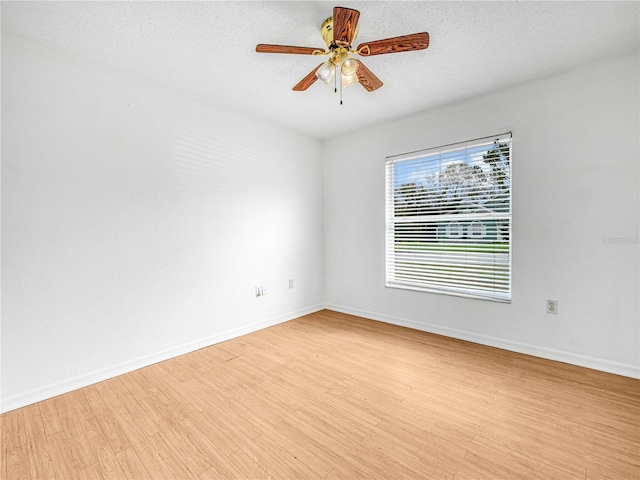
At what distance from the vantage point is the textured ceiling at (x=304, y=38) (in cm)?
175

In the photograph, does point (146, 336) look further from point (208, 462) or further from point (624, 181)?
point (624, 181)

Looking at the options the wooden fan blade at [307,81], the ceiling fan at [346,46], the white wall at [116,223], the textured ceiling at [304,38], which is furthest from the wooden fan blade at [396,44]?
the white wall at [116,223]

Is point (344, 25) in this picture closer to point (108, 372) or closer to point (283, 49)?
point (283, 49)

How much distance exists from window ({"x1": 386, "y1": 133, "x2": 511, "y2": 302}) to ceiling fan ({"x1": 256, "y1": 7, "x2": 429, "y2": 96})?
1.52 meters

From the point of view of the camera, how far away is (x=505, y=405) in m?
1.87

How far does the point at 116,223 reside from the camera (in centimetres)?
235

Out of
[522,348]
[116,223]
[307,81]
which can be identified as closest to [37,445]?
[116,223]

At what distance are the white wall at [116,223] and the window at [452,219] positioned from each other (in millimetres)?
1604

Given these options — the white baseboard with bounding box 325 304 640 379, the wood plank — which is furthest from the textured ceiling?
the wood plank

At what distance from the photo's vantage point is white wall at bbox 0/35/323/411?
6.41 feet

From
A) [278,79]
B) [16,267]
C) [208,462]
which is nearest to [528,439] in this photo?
[208,462]

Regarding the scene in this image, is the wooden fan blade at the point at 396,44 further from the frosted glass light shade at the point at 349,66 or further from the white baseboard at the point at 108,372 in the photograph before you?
the white baseboard at the point at 108,372

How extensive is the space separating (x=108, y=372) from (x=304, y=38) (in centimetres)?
292

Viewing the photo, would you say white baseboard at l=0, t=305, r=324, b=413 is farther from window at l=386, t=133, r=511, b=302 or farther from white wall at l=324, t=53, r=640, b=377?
white wall at l=324, t=53, r=640, b=377
